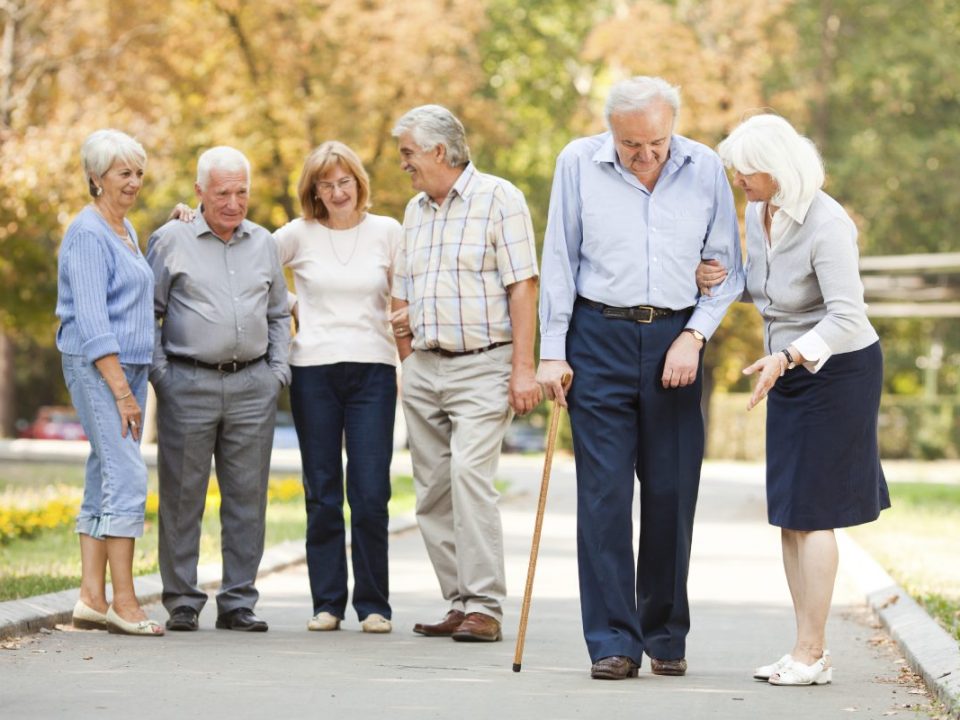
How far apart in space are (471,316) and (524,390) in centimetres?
39

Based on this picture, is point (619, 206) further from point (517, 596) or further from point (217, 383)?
point (517, 596)

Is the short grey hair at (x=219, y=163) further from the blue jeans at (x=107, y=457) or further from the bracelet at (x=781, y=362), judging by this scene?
the bracelet at (x=781, y=362)

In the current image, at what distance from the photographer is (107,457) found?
22.6 ft

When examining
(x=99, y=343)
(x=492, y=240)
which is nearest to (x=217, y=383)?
(x=99, y=343)

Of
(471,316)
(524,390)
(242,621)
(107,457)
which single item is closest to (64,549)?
(242,621)

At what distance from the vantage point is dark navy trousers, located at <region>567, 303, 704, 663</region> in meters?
6.04

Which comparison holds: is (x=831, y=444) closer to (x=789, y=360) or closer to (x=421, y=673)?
(x=789, y=360)

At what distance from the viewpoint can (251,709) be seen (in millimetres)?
5254

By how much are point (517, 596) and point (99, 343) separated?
3207mm

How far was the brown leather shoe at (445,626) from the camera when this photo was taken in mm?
7188

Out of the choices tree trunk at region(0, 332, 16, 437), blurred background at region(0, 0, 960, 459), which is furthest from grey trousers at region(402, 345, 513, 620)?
tree trunk at region(0, 332, 16, 437)

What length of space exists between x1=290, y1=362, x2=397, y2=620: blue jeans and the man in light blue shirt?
1.38 m

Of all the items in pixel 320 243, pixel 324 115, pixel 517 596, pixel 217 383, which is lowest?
pixel 517 596

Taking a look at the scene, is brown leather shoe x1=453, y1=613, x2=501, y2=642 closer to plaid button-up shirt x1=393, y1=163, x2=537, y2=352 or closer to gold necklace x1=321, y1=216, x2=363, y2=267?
plaid button-up shirt x1=393, y1=163, x2=537, y2=352
